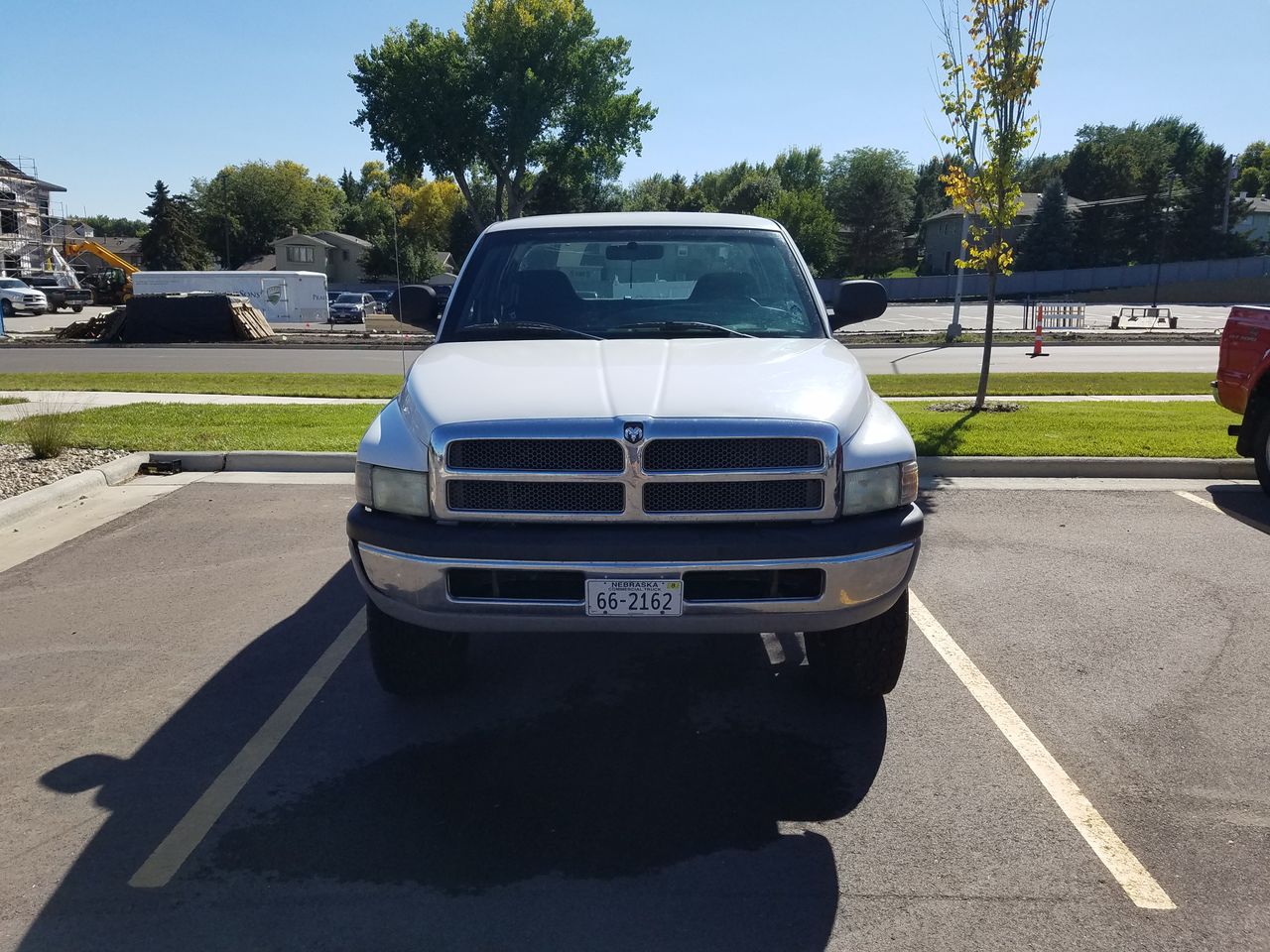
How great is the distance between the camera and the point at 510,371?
4117 millimetres

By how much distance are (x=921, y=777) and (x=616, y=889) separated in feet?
4.28

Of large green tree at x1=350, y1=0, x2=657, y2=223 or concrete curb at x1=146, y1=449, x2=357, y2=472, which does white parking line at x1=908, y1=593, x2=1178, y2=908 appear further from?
large green tree at x1=350, y1=0, x2=657, y2=223

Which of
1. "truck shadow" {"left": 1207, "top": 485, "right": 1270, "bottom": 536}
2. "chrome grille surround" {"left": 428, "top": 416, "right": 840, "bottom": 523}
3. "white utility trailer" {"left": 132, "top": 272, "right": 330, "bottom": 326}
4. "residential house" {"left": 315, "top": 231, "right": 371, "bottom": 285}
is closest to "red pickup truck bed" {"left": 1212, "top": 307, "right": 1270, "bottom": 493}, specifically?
"truck shadow" {"left": 1207, "top": 485, "right": 1270, "bottom": 536}

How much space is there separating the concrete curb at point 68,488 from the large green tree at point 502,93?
52255mm

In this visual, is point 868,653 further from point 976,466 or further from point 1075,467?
point 1075,467

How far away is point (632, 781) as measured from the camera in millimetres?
3777

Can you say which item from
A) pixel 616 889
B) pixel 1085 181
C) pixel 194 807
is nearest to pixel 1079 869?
pixel 616 889

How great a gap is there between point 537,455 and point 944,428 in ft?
26.3

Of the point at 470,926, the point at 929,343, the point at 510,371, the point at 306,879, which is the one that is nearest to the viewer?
the point at 470,926

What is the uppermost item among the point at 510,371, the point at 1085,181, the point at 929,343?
the point at 1085,181

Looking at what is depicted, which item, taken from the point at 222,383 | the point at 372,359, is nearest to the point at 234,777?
Result: the point at 222,383

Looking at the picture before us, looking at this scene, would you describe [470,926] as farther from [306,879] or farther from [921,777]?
[921,777]

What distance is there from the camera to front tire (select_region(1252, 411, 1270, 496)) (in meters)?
8.19

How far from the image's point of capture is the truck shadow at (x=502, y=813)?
2.94 metres
